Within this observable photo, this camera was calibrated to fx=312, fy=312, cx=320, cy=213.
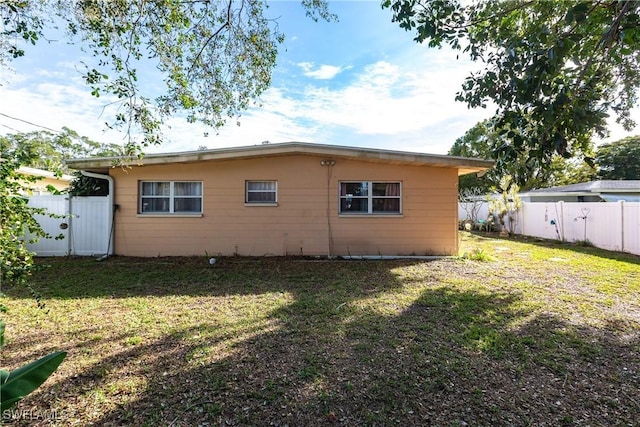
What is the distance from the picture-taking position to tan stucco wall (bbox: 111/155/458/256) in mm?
9172

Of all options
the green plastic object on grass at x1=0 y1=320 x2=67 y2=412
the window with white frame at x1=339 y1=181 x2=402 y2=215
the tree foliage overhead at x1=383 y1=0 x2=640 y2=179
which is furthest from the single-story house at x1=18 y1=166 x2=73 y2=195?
the window with white frame at x1=339 y1=181 x2=402 y2=215

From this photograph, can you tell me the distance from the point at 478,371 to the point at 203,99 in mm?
5749

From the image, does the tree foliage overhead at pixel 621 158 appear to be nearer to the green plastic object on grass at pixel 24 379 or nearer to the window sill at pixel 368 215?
the window sill at pixel 368 215

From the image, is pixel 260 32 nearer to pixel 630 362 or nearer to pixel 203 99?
pixel 203 99

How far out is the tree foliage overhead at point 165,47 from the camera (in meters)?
4.16

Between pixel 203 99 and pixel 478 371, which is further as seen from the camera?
pixel 203 99

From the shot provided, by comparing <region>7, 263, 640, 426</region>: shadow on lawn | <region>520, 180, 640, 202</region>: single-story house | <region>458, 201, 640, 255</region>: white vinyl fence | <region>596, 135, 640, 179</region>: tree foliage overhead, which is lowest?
<region>7, 263, 640, 426</region>: shadow on lawn

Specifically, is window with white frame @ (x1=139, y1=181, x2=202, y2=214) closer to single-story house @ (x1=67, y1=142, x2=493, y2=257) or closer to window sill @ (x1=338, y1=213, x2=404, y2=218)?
single-story house @ (x1=67, y1=142, x2=493, y2=257)

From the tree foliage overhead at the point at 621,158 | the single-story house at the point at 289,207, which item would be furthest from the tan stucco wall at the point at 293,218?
the tree foliage overhead at the point at 621,158

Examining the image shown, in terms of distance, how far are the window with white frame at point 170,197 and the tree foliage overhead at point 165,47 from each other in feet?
12.7

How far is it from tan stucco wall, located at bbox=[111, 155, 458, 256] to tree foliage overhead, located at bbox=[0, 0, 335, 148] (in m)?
3.36

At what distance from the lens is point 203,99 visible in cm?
564

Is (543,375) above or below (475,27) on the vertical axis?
below

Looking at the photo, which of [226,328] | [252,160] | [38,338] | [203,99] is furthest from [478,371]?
[252,160]
